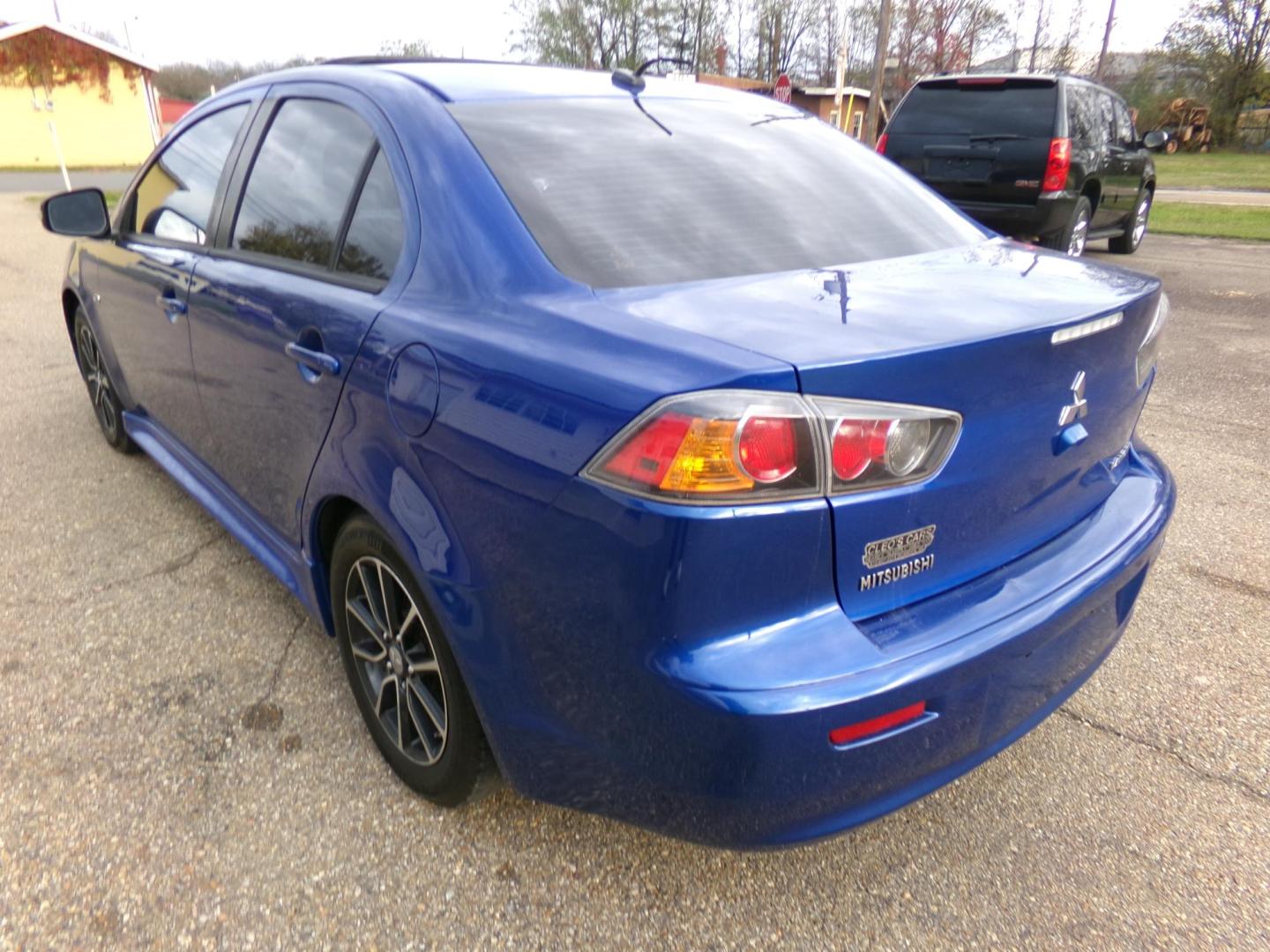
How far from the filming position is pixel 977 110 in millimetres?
8688

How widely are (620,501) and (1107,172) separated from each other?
9849 millimetres

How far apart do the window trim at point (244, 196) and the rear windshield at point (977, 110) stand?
741 cm

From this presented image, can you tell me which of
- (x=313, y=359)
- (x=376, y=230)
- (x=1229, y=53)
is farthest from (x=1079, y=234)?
(x=1229, y=53)

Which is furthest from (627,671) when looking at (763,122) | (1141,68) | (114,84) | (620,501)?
(1141,68)

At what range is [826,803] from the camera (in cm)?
159

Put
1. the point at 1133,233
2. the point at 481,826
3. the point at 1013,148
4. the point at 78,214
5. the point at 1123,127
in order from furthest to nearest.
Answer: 1. the point at 1133,233
2. the point at 1123,127
3. the point at 1013,148
4. the point at 78,214
5. the point at 481,826

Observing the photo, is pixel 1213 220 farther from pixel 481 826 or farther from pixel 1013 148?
pixel 481 826

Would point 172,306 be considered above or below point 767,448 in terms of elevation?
below

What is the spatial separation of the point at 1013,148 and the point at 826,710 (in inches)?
323

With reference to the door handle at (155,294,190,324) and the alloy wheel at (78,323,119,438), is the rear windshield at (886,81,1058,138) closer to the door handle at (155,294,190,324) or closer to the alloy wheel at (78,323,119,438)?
the alloy wheel at (78,323,119,438)

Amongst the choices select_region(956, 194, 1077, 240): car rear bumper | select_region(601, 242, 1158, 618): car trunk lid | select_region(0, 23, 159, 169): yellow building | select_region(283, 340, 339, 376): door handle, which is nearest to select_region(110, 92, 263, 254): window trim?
select_region(283, 340, 339, 376): door handle

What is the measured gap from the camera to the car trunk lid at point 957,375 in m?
1.53

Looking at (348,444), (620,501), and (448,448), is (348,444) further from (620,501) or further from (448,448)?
(620,501)

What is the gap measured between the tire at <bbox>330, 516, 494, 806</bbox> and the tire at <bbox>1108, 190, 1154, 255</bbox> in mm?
10894
